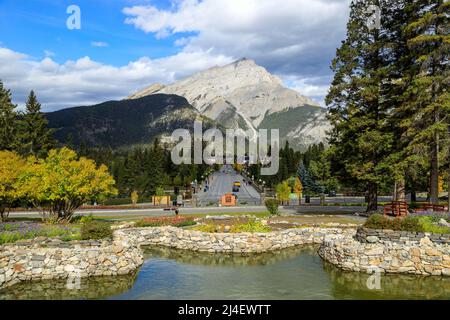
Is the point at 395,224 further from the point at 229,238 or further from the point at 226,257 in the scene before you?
the point at 229,238

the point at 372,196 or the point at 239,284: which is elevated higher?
the point at 372,196

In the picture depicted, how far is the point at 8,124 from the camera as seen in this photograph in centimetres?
6297

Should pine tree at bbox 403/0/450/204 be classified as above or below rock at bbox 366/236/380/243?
above

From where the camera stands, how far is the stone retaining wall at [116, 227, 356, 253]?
81.2ft

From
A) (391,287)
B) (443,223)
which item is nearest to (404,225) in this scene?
(443,223)

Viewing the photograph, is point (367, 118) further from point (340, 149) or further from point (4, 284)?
point (4, 284)

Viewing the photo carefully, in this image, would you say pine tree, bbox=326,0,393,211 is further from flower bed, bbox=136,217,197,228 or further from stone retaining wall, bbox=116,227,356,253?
flower bed, bbox=136,217,197,228

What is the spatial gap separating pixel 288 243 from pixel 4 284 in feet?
53.2

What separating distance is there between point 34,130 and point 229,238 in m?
51.9

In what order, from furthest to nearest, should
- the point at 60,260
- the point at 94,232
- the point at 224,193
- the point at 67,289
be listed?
the point at 224,193 → the point at 94,232 → the point at 60,260 → the point at 67,289

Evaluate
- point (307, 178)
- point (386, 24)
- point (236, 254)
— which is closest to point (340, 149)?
point (386, 24)

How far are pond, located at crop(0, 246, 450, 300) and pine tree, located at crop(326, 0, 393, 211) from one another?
666 inches

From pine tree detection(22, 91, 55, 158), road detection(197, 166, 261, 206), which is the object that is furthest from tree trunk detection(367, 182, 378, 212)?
pine tree detection(22, 91, 55, 158)

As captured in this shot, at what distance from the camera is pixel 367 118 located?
36969 mm
